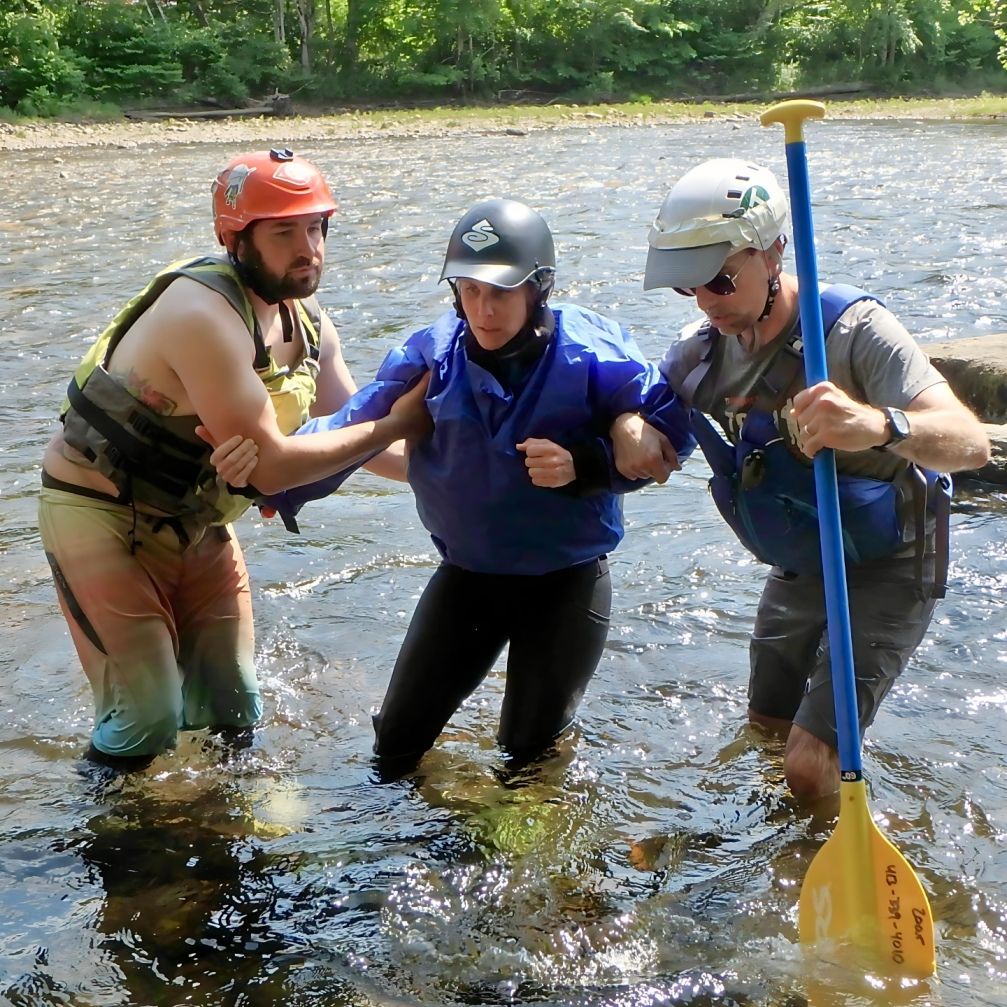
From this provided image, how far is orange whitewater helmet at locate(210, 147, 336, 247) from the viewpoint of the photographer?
4.44m

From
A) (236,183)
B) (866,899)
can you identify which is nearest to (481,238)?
(236,183)

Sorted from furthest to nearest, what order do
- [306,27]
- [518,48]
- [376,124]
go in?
[518,48]
[306,27]
[376,124]

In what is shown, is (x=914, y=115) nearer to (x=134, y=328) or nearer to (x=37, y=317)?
(x=37, y=317)

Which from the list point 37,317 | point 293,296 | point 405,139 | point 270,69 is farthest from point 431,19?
point 293,296

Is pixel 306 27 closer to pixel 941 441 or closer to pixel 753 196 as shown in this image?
pixel 753 196

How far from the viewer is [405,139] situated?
37938 millimetres

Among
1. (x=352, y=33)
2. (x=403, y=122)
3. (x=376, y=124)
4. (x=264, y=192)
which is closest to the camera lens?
(x=264, y=192)

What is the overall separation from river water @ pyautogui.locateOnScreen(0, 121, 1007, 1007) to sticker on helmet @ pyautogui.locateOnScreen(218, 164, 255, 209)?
2.23 meters

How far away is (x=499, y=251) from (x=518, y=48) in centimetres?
5508

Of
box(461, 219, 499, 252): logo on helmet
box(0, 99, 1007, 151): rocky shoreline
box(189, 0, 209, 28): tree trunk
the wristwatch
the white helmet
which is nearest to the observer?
the wristwatch

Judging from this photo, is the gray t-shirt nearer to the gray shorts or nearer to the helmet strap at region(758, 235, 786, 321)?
the helmet strap at region(758, 235, 786, 321)

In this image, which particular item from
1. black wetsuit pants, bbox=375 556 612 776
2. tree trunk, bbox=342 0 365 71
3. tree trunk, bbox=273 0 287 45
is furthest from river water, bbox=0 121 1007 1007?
tree trunk, bbox=273 0 287 45

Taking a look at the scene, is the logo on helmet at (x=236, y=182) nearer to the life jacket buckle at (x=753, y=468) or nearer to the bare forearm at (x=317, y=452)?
the bare forearm at (x=317, y=452)

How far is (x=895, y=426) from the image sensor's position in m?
3.72
